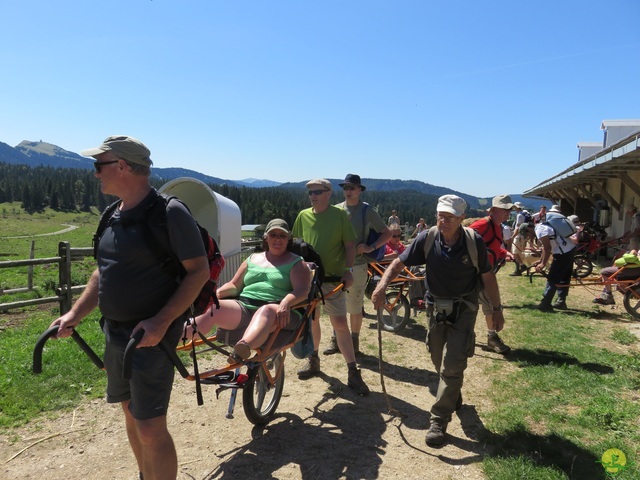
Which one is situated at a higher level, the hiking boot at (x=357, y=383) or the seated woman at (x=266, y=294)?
the seated woman at (x=266, y=294)

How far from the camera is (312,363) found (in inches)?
201

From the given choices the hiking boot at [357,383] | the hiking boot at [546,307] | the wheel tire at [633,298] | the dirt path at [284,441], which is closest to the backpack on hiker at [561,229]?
the hiking boot at [546,307]

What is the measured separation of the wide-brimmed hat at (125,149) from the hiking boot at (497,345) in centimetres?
527

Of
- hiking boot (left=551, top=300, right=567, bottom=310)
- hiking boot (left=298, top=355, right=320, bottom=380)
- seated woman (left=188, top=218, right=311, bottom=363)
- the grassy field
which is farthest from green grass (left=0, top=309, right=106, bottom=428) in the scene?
hiking boot (left=551, top=300, right=567, bottom=310)

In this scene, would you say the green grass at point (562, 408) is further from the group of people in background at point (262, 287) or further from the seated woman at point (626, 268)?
the seated woman at point (626, 268)

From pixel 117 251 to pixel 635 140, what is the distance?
1048 cm

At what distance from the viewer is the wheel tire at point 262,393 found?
3535 mm

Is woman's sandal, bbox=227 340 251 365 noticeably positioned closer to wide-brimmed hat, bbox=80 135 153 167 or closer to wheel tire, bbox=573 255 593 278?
wide-brimmed hat, bbox=80 135 153 167

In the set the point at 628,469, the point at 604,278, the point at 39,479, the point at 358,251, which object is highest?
the point at 358,251

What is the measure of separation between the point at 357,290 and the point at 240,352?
2465 millimetres

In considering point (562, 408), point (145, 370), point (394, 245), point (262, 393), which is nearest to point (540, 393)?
point (562, 408)

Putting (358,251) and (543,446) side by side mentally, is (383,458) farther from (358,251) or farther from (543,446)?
(358,251)

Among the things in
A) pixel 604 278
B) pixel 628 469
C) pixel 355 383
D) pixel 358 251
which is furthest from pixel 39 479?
pixel 604 278

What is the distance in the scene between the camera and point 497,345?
6023mm
